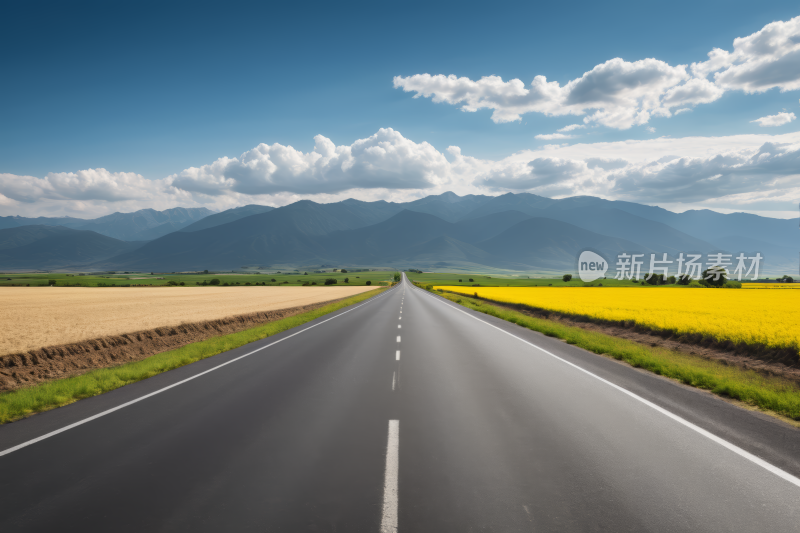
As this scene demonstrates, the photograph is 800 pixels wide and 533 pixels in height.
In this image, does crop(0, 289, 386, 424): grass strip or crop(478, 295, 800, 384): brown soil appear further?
crop(478, 295, 800, 384): brown soil

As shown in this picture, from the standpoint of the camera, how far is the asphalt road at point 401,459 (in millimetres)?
3846

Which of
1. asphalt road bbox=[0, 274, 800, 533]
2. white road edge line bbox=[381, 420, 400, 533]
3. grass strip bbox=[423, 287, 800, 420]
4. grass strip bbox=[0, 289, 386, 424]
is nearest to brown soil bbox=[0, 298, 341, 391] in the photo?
grass strip bbox=[0, 289, 386, 424]

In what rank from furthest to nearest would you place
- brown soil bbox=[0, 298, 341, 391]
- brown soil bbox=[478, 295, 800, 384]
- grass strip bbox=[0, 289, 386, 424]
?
brown soil bbox=[478, 295, 800, 384] → brown soil bbox=[0, 298, 341, 391] → grass strip bbox=[0, 289, 386, 424]

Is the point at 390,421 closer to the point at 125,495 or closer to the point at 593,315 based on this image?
the point at 125,495

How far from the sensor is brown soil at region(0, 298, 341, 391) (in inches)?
434

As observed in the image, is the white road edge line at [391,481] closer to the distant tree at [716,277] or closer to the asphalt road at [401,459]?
the asphalt road at [401,459]

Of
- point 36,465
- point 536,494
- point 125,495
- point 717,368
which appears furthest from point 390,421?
point 717,368

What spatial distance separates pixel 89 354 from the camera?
13891 millimetres

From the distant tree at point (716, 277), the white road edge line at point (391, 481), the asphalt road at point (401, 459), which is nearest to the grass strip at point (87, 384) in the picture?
the asphalt road at point (401, 459)

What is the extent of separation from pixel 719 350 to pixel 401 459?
1448 centimetres

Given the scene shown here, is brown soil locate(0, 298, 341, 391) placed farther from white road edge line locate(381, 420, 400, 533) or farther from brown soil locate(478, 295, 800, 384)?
brown soil locate(478, 295, 800, 384)

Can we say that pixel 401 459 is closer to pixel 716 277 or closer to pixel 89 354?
pixel 89 354

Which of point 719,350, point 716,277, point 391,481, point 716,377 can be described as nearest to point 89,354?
point 391,481

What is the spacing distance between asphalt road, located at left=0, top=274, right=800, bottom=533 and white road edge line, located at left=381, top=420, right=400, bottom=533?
21 millimetres
